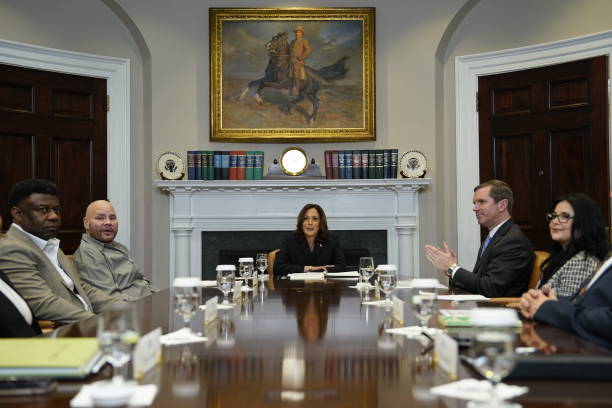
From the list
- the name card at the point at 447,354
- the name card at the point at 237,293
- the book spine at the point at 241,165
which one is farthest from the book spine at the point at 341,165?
the name card at the point at 447,354

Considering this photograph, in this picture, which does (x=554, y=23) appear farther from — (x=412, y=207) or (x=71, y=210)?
(x=71, y=210)

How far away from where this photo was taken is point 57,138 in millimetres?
6301

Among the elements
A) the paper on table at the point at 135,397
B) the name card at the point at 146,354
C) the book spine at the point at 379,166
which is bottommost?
the paper on table at the point at 135,397

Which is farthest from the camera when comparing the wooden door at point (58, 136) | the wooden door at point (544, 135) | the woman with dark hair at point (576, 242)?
the wooden door at point (58, 136)

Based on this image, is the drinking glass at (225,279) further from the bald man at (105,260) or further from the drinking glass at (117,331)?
the drinking glass at (117,331)

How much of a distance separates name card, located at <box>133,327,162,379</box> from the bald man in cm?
207

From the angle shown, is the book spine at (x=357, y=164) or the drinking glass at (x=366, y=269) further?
the book spine at (x=357, y=164)

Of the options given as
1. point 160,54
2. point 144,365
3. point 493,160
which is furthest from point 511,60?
point 144,365

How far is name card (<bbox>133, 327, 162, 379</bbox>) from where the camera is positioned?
1.49 meters

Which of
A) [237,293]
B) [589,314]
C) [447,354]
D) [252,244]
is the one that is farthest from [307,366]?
[252,244]

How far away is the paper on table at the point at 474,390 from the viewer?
4.37 ft

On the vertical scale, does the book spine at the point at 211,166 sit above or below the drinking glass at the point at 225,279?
above

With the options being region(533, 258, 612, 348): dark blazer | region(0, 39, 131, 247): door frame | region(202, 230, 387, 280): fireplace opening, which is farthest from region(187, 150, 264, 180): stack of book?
region(533, 258, 612, 348): dark blazer

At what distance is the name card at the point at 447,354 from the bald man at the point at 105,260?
2360mm
